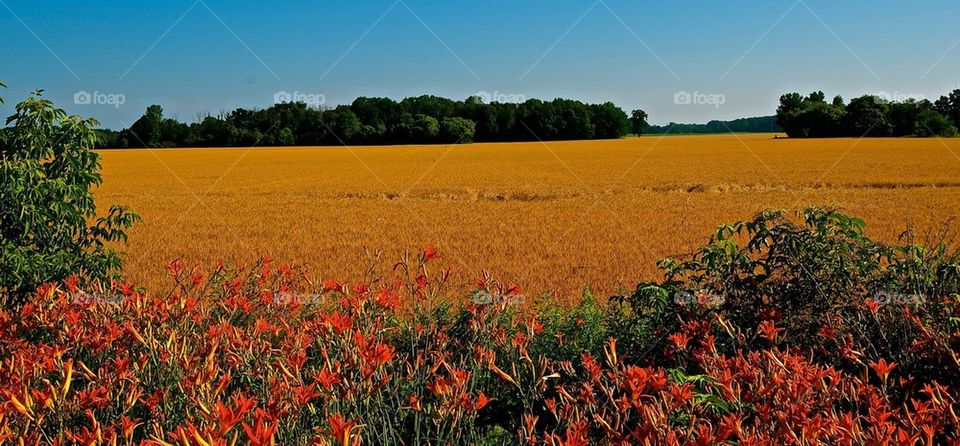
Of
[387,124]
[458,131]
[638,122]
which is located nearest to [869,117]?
[638,122]

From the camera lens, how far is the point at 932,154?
46094mm

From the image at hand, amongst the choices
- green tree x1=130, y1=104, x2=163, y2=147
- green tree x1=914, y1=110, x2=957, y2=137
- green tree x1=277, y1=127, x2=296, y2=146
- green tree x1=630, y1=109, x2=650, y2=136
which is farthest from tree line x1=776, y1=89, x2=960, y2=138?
green tree x1=130, y1=104, x2=163, y2=147

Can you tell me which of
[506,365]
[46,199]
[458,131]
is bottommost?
[506,365]

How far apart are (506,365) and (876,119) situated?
89.7 metres

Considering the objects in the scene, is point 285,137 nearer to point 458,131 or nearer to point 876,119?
point 458,131

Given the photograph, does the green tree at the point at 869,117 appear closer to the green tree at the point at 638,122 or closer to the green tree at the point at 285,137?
the green tree at the point at 638,122

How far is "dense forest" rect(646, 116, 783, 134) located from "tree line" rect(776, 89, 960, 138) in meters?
17.9

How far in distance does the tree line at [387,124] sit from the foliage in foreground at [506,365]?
77.2 metres

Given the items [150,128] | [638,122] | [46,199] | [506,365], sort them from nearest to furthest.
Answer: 1. [506,365]
2. [46,199]
3. [150,128]
4. [638,122]

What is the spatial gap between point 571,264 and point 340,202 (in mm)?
14637

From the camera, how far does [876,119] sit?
3211 inches

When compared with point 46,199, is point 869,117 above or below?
above

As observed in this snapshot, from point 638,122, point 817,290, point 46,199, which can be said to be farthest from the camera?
point 638,122

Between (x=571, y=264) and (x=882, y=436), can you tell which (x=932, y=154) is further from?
(x=882, y=436)
